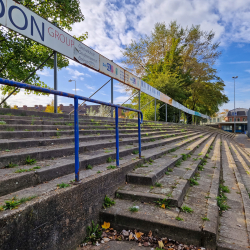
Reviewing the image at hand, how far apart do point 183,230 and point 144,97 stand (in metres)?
17.6

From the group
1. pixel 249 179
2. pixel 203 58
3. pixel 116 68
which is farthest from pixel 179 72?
pixel 249 179

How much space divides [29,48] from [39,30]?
6.68 metres

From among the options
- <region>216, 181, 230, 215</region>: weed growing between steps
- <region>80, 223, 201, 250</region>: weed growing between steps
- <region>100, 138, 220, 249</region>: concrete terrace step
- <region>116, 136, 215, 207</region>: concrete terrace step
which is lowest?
<region>80, 223, 201, 250</region>: weed growing between steps

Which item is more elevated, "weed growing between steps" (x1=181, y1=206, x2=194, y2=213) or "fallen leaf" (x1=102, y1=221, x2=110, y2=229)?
"weed growing between steps" (x1=181, y1=206, x2=194, y2=213)

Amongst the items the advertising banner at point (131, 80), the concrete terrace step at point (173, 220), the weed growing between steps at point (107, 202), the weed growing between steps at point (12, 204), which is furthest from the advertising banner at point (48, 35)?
the concrete terrace step at point (173, 220)

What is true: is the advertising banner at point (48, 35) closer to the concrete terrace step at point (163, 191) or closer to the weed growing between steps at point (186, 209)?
the concrete terrace step at point (163, 191)

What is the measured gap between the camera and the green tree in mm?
9727

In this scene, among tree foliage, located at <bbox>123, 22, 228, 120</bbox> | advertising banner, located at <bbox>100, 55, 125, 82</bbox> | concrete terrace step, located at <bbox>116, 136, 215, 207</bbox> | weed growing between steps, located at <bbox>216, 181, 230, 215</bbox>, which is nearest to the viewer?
concrete terrace step, located at <bbox>116, 136, 215, 207</bbox>

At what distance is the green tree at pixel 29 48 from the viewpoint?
9.73 meters

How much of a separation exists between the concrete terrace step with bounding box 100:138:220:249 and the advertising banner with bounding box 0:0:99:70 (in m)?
4.68

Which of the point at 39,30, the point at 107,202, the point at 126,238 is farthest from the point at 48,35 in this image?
the point at 126,238

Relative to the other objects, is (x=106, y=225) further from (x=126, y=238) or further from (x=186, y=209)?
(x=186, y=209)

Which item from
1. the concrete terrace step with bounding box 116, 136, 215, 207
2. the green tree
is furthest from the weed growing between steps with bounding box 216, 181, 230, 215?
the green tree

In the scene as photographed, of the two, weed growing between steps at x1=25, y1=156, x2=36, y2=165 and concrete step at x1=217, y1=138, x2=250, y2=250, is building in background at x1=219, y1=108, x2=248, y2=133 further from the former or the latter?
weed growing between steps at x1=25, y1=156, x2=36, y2=165
